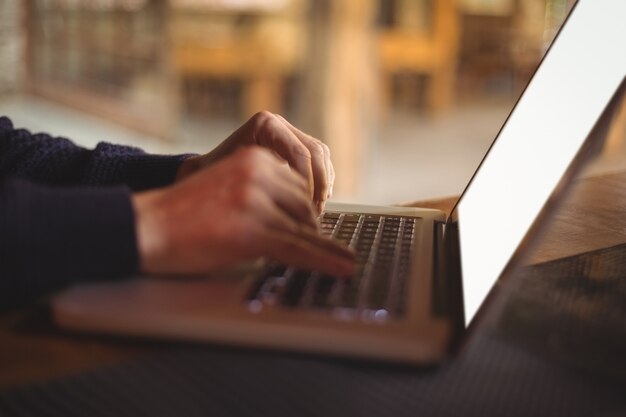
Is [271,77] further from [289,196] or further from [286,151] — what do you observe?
[289,196]

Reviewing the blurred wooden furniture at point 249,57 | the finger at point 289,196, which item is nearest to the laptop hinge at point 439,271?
the finger at point 289,196

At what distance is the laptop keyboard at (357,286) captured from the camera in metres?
0.48

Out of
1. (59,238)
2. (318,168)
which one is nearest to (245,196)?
(59,238)

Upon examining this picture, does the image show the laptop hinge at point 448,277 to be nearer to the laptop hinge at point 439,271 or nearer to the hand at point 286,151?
the laptop hinge at point 439,271

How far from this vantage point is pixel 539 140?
2.15ft

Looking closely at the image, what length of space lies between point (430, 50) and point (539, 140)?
5171 mm

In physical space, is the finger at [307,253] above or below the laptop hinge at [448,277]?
above

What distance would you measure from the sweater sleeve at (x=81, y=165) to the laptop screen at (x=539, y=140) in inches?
14.0

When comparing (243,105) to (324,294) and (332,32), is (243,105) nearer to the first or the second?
(332,32)

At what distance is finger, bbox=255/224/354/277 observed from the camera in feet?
1.68

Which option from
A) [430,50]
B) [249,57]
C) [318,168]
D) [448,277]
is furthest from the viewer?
[430,50]

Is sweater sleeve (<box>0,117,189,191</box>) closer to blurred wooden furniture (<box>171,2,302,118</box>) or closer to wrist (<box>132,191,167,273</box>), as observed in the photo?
wrist (<box>132,191,167,273</box>)

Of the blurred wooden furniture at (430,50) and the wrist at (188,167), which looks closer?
the wrist at (188,167)

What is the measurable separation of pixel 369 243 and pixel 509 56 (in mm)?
6726
